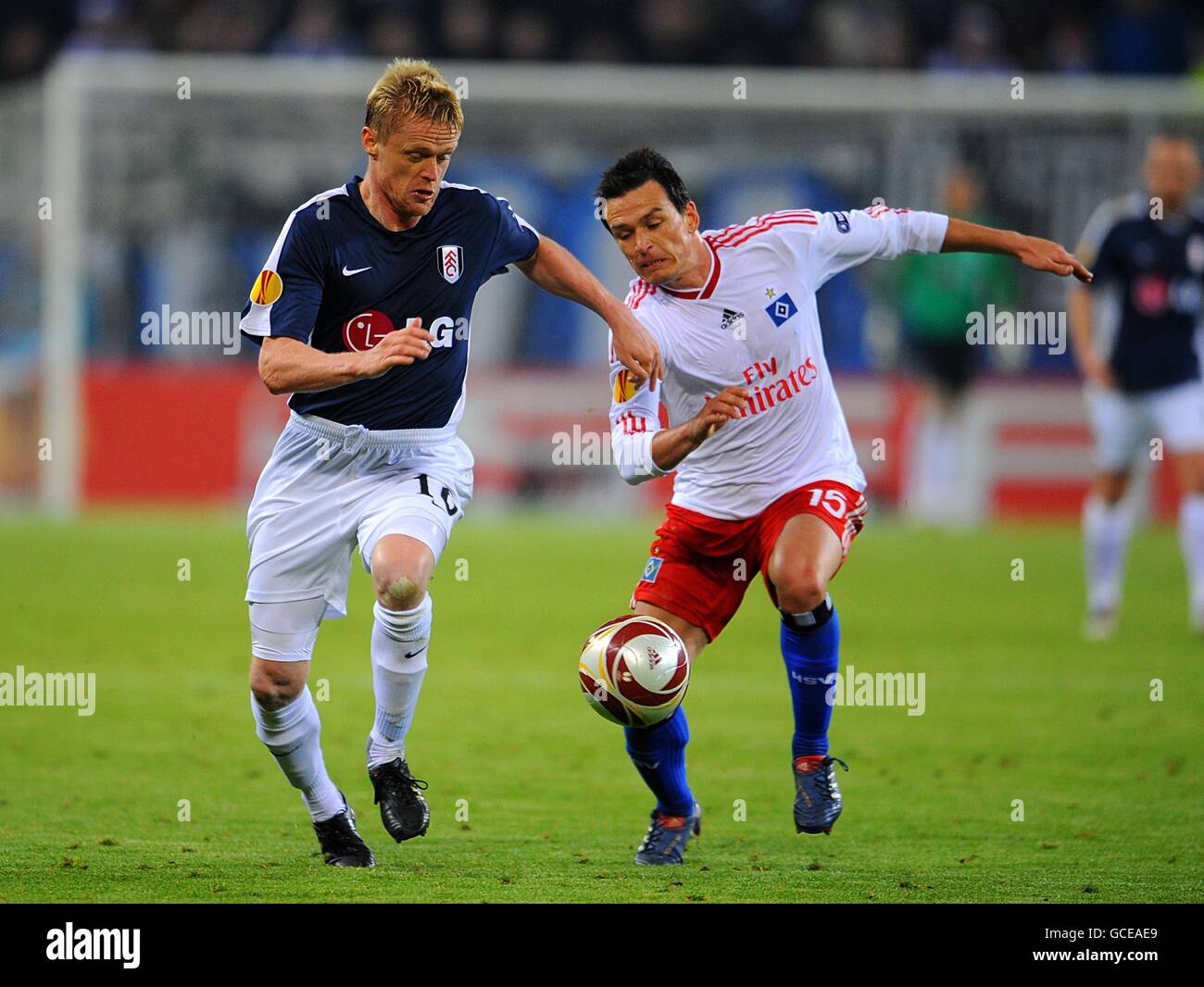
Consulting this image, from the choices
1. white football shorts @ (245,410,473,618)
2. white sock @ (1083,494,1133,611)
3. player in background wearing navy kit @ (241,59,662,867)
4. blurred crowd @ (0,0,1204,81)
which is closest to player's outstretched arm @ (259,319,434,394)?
player in background wearing navy kit @ (241,59,662,867)

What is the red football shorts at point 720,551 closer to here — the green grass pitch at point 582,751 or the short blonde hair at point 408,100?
the green grass pitch at point 582,751

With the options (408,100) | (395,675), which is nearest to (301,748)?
(395,675)

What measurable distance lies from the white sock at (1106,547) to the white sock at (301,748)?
280 inches

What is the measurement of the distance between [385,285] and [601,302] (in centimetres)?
69

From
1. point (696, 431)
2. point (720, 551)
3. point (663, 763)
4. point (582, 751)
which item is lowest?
point (582, 751)

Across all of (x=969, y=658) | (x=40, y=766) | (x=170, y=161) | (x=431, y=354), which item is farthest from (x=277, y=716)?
(x=170, y=161)

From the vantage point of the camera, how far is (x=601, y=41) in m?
21.7

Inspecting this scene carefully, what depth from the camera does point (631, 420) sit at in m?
6.09

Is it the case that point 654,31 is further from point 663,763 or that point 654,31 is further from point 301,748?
point 301,748

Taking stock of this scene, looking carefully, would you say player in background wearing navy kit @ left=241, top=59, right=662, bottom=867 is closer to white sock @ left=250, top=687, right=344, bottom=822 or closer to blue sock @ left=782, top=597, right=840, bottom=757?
white sock @ left=250, top=687, right=344, bottom=822

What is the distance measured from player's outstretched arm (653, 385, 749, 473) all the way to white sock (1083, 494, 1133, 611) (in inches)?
260

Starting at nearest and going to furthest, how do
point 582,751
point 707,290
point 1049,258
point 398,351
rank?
point 398,351
point 1049,258
point 707,290
point 582,751

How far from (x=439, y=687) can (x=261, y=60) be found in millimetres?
11906

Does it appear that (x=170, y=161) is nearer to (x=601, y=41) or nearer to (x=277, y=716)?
(x=601, y=41)
